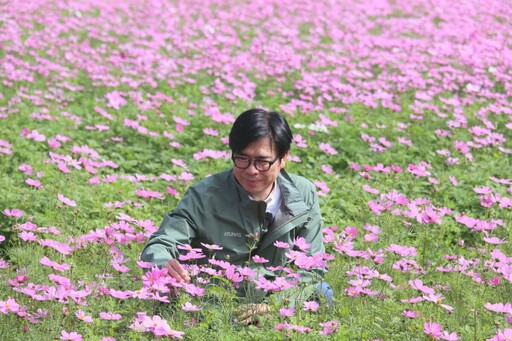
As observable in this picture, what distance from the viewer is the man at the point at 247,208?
3.55 m

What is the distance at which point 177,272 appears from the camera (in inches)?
125

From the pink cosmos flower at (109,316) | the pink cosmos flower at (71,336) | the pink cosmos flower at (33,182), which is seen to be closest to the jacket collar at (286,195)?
the pink cosmos flower at (109,316)

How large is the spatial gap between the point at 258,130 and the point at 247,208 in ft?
1.16

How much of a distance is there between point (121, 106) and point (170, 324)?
14.5ft

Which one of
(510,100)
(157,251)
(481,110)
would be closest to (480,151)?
(481,110)

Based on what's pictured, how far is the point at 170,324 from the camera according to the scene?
A: 10.0 ft

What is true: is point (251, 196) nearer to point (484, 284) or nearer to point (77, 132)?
point (484, 284)

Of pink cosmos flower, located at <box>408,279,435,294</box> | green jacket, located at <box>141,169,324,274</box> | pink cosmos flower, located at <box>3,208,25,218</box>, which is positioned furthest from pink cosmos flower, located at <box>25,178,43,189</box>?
pink cosmos flower, located at <box>408,279,435,294</box>

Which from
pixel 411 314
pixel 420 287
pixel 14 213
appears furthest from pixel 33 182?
pixel 411 314

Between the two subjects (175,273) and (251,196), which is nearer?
(175,273)

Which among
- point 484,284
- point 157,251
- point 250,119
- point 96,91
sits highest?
point 250,119

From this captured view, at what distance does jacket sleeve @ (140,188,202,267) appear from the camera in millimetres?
3340

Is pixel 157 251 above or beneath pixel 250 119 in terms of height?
beneath

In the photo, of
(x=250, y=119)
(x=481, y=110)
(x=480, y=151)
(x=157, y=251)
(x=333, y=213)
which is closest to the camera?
(x=157, y=251)
